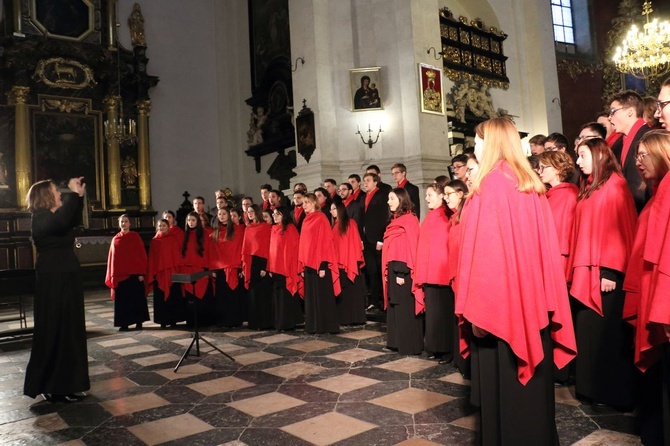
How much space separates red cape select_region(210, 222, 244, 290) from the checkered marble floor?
1659 millimetres

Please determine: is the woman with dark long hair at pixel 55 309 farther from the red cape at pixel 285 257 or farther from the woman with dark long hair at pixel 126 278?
the woman with dark long hair at pixel 126 278

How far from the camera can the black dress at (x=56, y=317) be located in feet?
14.0

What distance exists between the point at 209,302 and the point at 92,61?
370 inches

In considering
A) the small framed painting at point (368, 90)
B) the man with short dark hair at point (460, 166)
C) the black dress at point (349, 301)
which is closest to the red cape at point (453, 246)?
the man with short dark hair at point (460, 166)

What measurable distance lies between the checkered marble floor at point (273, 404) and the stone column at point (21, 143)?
27.2ft

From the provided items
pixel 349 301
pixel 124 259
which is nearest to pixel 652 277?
pixel 349 301

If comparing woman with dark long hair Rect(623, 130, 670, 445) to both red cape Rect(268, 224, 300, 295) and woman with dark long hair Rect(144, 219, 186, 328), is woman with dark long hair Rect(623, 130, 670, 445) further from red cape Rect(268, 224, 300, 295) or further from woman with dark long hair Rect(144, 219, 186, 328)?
woman with dark long hair Rect(144, 219, 186, 328)

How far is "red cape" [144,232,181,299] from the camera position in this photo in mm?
7762

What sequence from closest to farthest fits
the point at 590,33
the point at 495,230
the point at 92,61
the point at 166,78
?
1. the point at 495,230
2. the point at 92,61
3. the point at 166,78
4. the point at 590,33

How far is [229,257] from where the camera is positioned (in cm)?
750

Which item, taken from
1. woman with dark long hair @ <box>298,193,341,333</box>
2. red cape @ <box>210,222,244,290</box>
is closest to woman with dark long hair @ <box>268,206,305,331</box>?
woman with dark long hair @ <box>298,193,341,333</box>

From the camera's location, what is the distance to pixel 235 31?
16.3 m

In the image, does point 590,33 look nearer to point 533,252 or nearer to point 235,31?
point 235,31

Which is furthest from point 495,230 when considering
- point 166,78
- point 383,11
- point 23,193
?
point 166,78
